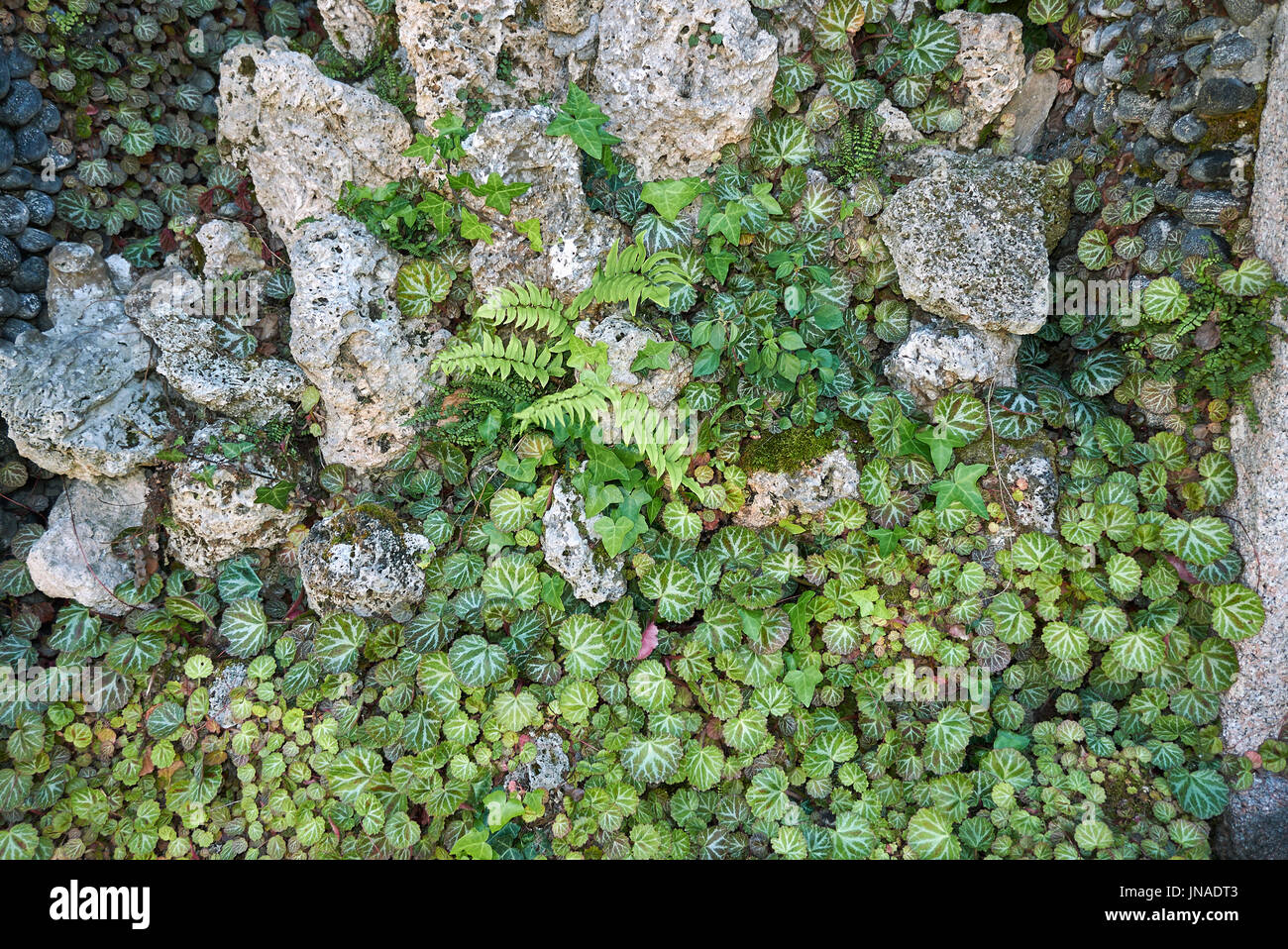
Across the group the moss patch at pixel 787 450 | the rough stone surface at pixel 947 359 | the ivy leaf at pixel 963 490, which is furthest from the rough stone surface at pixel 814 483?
the rough stone surface at pixel 947 359

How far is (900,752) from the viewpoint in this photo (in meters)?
3.72

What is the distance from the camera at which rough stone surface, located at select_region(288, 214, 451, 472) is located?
3.96 m

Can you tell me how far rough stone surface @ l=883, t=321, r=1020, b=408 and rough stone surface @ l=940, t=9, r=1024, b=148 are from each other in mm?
1203

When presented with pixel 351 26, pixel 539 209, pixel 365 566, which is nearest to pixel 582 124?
pixel 539 209

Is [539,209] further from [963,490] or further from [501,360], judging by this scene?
[963,490]

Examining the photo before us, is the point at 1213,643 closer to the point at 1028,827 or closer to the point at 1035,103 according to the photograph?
the point at 1028,827

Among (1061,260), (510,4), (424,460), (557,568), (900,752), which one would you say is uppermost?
(510,4)

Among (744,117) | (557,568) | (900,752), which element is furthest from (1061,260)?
(557,568)

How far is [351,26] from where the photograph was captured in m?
4.41

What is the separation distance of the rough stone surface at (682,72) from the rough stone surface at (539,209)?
0.39 m

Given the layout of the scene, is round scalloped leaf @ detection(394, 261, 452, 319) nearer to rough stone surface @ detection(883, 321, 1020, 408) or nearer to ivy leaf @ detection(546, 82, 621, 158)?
ivy leaf @ detection(546, 82, 621, 158)

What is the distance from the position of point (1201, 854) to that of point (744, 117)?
13.6 ft

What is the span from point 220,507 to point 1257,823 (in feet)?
17.7

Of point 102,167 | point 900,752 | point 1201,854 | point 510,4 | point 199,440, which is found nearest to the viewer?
point 1201,854
